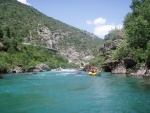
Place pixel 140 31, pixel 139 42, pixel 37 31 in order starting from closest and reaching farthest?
pixel 140 31, pixel 139 42, pixel 37 31

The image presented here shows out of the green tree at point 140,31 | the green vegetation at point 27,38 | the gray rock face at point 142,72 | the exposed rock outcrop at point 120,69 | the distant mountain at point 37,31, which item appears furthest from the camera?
the distant mountain at point 37,31

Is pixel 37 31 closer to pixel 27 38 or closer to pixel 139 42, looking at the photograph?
pixel 27 38

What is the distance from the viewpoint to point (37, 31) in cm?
16088

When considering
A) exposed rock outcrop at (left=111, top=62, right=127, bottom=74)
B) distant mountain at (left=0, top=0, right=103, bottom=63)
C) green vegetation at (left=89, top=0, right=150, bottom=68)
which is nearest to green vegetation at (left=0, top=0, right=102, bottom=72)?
distant mountain at (left=0, top=0, right=103, bottom=63)

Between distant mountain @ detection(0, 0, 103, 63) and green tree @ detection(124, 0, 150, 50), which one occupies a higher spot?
Result: distant mountain @ detection(0, 0, 103, 63)

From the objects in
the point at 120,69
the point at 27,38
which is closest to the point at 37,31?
the point at 27,38

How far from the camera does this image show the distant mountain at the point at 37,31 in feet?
470

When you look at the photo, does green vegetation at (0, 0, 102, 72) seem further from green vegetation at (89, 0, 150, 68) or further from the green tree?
the green tree

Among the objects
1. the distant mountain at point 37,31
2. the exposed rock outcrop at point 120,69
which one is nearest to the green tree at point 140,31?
the exposed rock outcrop at point 120,69

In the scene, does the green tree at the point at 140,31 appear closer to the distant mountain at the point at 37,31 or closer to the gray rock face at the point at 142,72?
the gray rock face at the point at 142,72

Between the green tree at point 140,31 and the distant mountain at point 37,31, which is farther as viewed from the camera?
the distant mountain at point 37,31

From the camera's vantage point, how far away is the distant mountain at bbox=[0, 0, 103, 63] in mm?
143250

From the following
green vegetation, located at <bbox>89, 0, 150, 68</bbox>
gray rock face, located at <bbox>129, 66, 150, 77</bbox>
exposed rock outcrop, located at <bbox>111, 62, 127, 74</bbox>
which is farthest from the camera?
exposed rock outcrop, located at <bbox>111, 62, 127, 74</bbox>

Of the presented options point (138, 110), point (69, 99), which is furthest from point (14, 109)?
point (138, 110)
